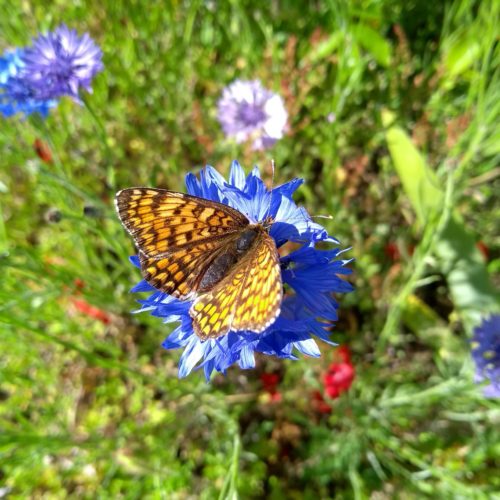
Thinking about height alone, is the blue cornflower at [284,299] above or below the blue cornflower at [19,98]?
below

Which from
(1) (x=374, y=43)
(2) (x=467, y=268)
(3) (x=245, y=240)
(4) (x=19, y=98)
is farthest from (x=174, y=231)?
(1) (x=374, y=43)

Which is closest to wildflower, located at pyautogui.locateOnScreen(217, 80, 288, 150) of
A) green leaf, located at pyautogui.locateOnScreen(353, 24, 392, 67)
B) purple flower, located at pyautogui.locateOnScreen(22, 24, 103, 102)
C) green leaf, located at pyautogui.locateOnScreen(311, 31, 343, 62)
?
green leaf, located at pyautogui.locateOnScreen(311, 31, 343, 62)

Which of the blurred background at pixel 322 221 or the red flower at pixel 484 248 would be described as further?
the red flower at pixel 484 248

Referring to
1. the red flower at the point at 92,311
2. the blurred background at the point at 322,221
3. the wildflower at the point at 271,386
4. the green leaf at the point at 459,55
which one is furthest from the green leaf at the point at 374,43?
the red flower at the point at 92,311

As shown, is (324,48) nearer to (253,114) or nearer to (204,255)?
(253,114)

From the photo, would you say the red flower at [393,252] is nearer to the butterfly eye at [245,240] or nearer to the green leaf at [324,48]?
the green leaf at [324,48]

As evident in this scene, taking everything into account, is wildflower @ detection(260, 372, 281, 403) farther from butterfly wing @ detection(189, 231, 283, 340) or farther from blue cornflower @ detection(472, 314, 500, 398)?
butterfly wing @ detection(189, 231, 283, 340)
